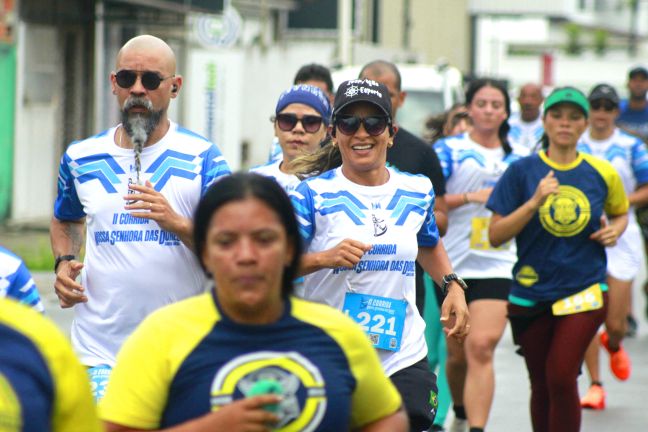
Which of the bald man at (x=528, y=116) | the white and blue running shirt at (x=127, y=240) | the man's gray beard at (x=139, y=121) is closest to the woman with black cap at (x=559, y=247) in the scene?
A: the white and blue running shirt at (x=127, y=240)

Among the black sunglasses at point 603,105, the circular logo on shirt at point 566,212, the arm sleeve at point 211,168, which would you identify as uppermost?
the black sunglasses at point 603,105

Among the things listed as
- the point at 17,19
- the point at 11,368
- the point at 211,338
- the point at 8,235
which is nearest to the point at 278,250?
the point at 211,338

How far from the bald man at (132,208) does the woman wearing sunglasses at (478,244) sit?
9.72 feet

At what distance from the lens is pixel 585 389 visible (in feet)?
35.5

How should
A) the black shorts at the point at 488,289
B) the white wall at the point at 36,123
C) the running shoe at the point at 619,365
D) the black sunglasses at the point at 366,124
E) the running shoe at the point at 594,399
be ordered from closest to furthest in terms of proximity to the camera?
1. the black sunglasses at the point at 366,124
2. the black shorts at the point at 488,289
3. the running shoe at the point at 594,399
4. the running shoe at the point at 619,365
5. the white wall at the point at 36,123

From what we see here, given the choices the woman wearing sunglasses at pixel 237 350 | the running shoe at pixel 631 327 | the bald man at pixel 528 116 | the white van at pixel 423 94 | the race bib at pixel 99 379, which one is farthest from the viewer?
the white van at pixel 423 94

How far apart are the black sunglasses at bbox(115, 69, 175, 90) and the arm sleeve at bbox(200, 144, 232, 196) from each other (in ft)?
1.10

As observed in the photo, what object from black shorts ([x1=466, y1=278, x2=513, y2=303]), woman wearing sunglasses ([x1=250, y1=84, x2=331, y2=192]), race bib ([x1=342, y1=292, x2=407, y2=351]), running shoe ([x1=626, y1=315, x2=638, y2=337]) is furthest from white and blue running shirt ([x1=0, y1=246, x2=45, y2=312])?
running shoe ([x1=626, y1=315, x2=638, y2=337])

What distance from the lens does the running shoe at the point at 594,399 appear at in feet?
33.2

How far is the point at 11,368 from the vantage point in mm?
2971

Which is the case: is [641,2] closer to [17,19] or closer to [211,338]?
[17,19]

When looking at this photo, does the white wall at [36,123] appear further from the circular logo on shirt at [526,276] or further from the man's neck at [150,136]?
the man's neck at [150,136]

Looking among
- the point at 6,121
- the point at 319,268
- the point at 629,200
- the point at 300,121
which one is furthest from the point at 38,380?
the point at 6,121

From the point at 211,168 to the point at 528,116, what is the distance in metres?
10.9
